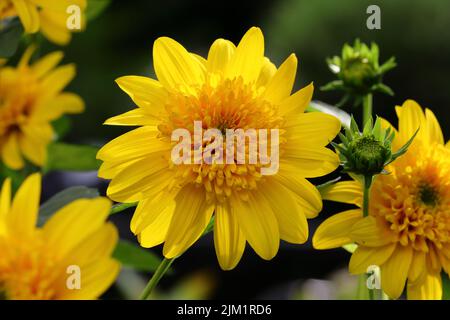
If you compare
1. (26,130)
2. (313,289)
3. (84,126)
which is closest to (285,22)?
(84,126)

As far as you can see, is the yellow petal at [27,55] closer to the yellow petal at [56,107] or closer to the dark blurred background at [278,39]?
the yellow petal at [56,107]

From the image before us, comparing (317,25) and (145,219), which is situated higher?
(317,25)

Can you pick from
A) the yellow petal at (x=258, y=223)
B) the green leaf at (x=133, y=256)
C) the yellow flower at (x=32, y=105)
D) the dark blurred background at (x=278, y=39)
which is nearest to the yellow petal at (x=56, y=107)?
the yellow flower at (x=32, y=105)

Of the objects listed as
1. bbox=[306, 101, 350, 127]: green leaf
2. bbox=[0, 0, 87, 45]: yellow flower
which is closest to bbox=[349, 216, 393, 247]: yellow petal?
bbox=[306, 101, 350, 127]: green leaf

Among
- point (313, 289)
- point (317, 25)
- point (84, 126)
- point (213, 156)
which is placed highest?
point (317, 25)

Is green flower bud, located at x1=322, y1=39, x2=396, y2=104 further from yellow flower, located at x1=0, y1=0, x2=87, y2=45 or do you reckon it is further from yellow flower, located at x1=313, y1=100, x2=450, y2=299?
yellow flower, located at x1=0, y1=0, x2=87, y2=45

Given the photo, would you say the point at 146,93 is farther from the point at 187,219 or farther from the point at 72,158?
the point at 72,158

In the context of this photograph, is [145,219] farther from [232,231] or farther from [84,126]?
[84,126]
